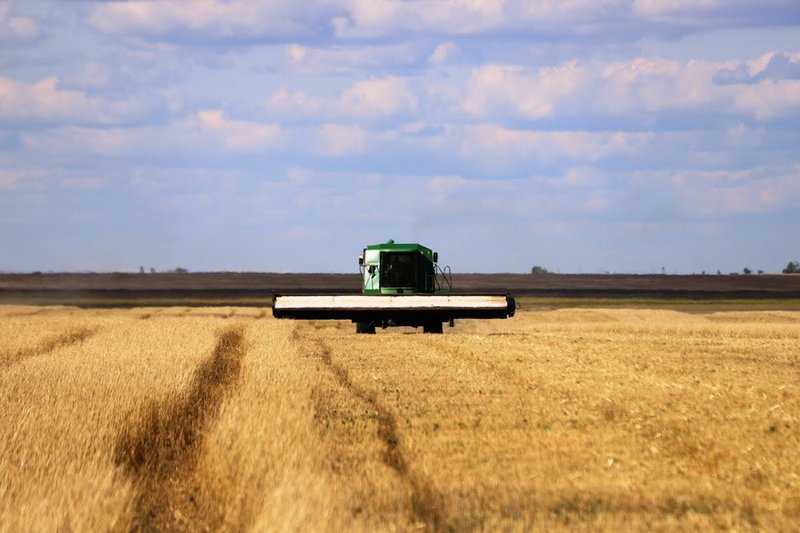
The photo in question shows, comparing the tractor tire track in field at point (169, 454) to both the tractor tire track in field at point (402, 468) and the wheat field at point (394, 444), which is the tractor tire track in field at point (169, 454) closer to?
the wheat field at point (394, 444)

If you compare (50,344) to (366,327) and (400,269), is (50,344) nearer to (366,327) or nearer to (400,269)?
(366,327)

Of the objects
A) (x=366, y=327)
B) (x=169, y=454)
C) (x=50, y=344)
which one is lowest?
(x=169, y=454)

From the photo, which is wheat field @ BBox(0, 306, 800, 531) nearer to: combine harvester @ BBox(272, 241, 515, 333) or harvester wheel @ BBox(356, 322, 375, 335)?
combine harvester @ BBox(272, 241, 515, 333)

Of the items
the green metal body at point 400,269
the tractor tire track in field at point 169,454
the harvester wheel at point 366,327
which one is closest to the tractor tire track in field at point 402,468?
the tractor tire track in field at point 169,454

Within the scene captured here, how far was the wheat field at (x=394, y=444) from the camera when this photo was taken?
9.23 m

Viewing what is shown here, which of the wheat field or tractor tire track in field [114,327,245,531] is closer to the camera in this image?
the wheat field

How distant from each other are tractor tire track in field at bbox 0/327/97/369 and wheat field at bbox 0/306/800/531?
1.35ft

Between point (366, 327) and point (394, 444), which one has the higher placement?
point (366, 327)

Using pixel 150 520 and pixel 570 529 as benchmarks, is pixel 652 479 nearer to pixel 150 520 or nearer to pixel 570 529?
pixel 570 529

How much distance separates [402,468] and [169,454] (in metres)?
2.44

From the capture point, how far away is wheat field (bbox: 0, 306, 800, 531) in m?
9.23

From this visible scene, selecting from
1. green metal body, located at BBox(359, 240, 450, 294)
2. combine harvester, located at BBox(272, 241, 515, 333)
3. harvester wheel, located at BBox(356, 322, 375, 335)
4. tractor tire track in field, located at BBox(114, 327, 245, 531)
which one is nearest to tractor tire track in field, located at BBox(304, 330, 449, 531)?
tractor tire track in field, located at BBox(114, 327, 245, 531)

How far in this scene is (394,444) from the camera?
12.3m

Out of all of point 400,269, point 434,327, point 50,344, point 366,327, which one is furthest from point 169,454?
point 400,269
